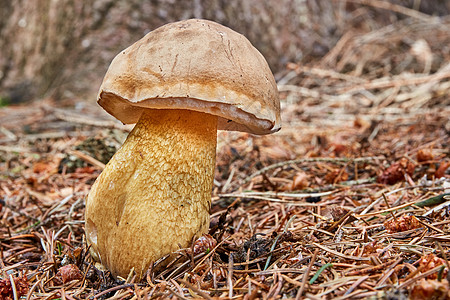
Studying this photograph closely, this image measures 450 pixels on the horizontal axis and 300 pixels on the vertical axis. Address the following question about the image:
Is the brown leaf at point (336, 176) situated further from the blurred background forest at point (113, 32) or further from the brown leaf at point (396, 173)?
the blurred background forest at point (113, 32)

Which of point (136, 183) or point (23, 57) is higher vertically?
point (23, 57)

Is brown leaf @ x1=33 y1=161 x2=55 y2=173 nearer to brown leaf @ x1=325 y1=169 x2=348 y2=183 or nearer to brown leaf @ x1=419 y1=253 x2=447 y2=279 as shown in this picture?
brown leaf @ x1=325 y1=169 x2=348 y2=183

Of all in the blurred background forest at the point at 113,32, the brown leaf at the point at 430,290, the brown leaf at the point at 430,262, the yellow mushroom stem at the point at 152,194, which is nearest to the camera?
the brown leaf at the point at 430,290

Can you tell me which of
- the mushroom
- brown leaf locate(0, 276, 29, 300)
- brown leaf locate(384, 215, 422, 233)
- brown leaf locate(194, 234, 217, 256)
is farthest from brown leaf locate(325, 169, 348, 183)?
brown leaf locate(0, 276, 29, 300)

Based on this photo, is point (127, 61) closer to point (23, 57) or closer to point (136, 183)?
point (136, 183)

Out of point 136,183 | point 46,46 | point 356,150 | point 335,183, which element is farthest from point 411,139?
point 46,46

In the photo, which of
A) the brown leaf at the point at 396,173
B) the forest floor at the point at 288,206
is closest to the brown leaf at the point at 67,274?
the forest floor at the point at 288,206
